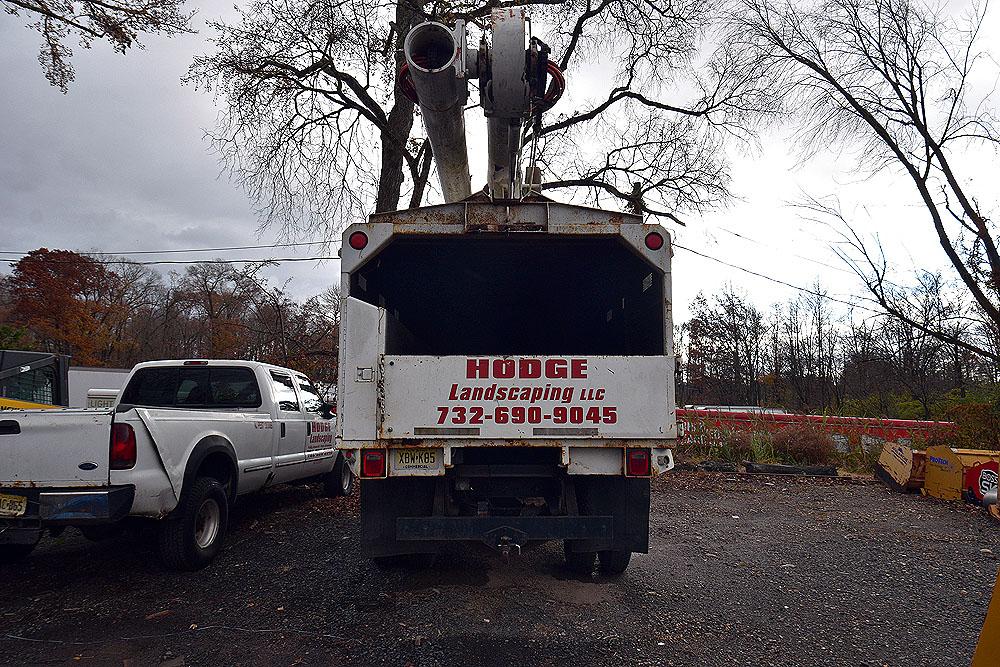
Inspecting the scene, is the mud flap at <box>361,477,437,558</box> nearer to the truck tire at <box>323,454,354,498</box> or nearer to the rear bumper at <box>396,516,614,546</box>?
the rear bumper at <box>396,516,614,546</box>

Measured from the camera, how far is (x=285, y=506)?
26.6 ft

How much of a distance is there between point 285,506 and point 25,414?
414cm

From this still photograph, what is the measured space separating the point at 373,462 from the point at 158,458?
70.2 inches

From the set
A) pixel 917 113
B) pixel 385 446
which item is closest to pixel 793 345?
pixel 917 113

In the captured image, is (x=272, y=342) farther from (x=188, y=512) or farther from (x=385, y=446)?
(x=385, y=446)

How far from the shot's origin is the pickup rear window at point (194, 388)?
269 inches

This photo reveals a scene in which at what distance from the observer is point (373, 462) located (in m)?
4.14

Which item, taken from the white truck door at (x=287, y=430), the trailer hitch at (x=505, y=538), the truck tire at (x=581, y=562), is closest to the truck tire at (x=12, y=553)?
the white truck door at (x=287, y=430)

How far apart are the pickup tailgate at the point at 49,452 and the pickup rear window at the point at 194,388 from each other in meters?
2.45

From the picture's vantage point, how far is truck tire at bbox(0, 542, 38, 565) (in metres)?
5.20

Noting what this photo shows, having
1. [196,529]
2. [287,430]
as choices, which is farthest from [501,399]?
[287,430]

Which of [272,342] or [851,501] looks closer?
[851,501]

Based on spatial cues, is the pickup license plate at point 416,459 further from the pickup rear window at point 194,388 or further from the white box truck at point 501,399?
the pickup rear window at point 194,388

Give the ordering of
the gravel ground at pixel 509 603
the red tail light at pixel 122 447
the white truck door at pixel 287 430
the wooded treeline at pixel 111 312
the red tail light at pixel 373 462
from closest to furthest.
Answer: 1. the gravel ground at pixel 509 603
2. the red tail light at pixel 373 462
3. the red tail light at pixel 122 447
4. the white truck door at pixel 287 430
5. the wooded treeline at pixel 111 312
